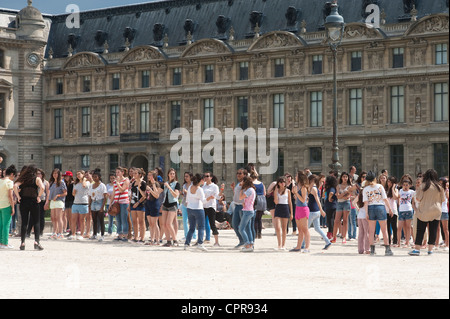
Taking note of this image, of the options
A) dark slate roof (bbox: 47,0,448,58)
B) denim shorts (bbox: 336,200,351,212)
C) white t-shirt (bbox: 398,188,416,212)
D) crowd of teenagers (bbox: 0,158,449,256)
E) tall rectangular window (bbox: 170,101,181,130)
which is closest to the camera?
crowd of teenagers (bbox: 0,158,449,256)

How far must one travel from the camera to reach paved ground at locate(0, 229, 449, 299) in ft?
44.2

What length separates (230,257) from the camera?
2088 centimetres

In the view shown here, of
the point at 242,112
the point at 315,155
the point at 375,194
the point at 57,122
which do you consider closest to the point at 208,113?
the point at 242,112

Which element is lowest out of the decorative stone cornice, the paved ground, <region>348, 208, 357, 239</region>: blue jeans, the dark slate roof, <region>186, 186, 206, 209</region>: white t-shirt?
the paved ground

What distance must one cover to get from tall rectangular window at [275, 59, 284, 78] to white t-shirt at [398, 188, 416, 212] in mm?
42483

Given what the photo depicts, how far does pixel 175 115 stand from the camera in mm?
71062

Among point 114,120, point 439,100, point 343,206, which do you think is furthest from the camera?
point 114,120

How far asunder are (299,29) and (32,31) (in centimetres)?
2219

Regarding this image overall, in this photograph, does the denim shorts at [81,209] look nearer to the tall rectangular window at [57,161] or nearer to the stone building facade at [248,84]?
the stone building facade at [248,84]

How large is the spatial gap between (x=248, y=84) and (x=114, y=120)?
1243cm

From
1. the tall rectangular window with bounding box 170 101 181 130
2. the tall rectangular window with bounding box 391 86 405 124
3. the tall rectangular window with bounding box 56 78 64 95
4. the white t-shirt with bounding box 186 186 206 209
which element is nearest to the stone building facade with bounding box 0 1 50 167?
the tall rectangular window with bounding box 56 78 64 95

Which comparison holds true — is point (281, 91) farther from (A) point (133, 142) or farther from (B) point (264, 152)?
(A) point (133, 142)

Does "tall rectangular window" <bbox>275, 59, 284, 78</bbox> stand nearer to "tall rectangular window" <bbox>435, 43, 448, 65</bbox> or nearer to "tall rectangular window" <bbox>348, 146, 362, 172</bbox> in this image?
"tall rectangular window" <bbox>348, 146, 362, 172</bbox>

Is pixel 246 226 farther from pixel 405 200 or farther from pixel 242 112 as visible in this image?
pixel 242 112
